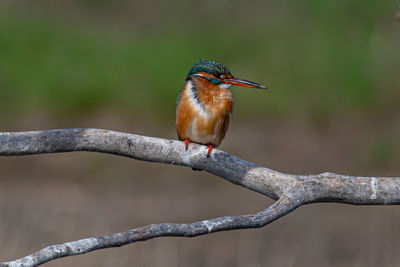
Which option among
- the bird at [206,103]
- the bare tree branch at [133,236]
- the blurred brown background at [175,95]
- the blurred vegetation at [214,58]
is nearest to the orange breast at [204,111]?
the bird at [206,103]

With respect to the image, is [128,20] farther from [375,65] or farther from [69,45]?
[375,65]

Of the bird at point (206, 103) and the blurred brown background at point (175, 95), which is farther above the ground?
the blurred brown background at point (175, 95)

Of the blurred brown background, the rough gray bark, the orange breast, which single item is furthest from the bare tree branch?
the blurred brown background

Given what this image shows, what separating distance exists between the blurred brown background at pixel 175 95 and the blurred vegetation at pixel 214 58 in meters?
0.01

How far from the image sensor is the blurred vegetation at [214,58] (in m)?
7.33

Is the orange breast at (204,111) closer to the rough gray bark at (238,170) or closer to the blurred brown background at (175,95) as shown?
the rough gray bark at (238,170)

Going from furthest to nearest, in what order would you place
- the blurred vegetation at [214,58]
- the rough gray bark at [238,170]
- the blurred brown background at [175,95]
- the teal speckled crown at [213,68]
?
the blurred vegetation at [214,58] → the blurred brown background at [175,95] → the teal speckled crown at [213,68] → the rough gray bark at [238,170]

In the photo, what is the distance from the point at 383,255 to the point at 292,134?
2.61 metres

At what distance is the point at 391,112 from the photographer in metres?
7.57

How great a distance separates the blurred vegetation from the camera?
7.33 meters

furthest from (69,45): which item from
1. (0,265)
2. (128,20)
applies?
(0,265)

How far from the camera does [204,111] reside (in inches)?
136

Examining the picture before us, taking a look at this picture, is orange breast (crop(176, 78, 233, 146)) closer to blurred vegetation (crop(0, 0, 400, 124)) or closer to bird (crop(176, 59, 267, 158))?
bird (crop(176, 59, 267, 158))

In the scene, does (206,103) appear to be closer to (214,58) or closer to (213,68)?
Result: (213,68)
